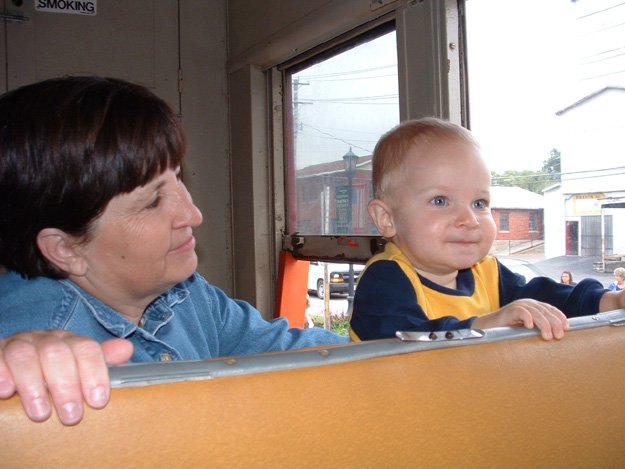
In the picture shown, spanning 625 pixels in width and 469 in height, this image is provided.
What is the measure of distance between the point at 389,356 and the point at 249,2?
2602 mm

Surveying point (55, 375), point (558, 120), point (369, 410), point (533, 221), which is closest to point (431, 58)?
point (558, 120)

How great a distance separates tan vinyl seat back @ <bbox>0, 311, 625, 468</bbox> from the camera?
1.50 feet

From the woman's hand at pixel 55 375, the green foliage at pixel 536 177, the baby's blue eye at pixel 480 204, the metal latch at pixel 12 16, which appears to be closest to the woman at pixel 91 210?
the woman's hand at pixel 55 375

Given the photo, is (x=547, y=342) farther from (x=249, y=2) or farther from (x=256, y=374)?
(x=249, y=2)

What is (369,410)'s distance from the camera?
56 centimetres

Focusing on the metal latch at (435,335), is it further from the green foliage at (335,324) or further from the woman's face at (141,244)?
the green foliage at (335,324)

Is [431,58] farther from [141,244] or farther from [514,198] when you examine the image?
[141,244]

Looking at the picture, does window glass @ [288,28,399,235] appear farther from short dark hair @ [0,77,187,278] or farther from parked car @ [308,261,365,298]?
short dark hair @ [0,77,187,278]

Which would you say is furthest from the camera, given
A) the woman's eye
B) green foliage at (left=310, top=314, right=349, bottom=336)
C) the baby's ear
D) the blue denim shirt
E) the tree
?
green foliage at (left=310, top=314, right=349, bottom=336)

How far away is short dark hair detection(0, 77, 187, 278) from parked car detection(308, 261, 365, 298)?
69.5 inches

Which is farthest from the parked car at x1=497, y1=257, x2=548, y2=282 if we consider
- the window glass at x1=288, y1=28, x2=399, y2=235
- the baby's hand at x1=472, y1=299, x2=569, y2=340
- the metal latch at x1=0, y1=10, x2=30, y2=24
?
the metal latch at x1=0, y1=10, x2=30, y2=24

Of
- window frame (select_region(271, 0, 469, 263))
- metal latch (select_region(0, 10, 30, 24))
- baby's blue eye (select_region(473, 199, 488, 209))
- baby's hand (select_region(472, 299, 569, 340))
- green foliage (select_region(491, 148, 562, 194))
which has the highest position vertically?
metal latch (select_region(0, 10, 30, 24))

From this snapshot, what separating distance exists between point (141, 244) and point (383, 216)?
1.87 ft

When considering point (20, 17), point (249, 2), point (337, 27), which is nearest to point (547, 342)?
point (337, 27)
